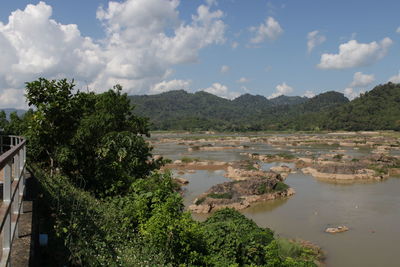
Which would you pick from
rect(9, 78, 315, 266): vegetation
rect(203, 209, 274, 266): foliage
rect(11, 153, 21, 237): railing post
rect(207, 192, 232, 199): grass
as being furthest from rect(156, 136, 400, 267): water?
rect(11, 153, 21, 237): railing post

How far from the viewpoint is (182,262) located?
9633 mm

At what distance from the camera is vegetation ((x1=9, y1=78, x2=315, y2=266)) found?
7371mm

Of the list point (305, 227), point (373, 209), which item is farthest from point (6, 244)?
point (373, 209)

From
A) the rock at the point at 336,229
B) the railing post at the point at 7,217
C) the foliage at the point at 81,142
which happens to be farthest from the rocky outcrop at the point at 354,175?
the railing post at the point at 7,217

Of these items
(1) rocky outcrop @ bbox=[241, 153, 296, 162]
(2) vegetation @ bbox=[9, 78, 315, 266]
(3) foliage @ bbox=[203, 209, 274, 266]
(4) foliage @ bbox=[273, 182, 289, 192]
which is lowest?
(4) foliage @ bbox=[273, 182, 289, 192]

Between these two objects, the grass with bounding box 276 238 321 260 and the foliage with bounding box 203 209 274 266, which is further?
the grass with bounding box 276 238 321 260

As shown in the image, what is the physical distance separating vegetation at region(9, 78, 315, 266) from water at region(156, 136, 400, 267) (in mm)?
7786

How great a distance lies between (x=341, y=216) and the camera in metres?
27.0

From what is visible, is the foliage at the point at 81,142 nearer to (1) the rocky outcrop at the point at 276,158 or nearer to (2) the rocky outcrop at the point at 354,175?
(2) the rocky outcrop at the point at 354,175

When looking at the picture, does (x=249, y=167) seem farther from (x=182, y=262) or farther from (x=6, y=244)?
(x=6, y=244)

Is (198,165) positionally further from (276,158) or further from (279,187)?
(279,187)

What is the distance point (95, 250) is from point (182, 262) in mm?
3249

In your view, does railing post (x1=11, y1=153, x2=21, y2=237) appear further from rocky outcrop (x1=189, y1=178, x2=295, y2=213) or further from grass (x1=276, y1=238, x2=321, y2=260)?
rocky outcrop (x1=189, y1=178, x2=295, y2=213)

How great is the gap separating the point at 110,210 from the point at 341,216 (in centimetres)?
2136
